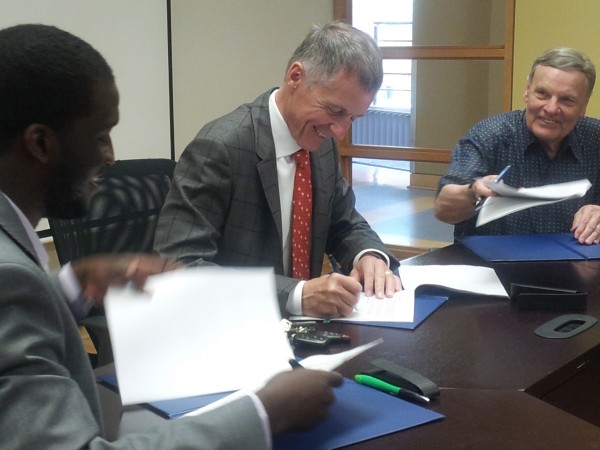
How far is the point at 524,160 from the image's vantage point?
2.62m

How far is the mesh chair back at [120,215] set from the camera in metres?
2.14

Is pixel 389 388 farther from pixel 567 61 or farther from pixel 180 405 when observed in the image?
pixel 567 61

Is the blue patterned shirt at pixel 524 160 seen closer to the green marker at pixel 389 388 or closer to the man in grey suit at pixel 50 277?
the green marker at pixel 389 388

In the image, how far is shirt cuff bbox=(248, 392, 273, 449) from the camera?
38.5 inches

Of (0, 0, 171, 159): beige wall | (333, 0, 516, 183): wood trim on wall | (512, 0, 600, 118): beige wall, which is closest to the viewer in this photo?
(0, 0, 171, 159): beige wall

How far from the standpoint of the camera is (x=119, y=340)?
120 cm

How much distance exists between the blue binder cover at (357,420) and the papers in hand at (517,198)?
909mm

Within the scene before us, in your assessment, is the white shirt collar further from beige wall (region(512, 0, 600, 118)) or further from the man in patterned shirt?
beige wall (region(512, 0, 600, 118))

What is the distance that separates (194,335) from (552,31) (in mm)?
3068

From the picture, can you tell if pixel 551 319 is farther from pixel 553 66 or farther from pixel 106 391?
pixel 553 66

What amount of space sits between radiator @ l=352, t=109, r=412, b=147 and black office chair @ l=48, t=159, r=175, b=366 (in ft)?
7.58

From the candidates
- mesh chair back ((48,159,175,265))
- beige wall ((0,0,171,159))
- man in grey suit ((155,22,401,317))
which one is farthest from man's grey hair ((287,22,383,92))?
beige wall ((0,0,171,159))

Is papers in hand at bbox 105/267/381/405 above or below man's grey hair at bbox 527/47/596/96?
below

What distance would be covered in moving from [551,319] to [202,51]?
2.98 meters
